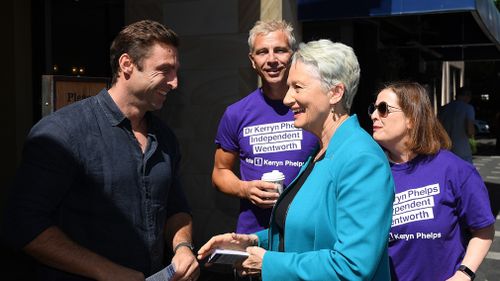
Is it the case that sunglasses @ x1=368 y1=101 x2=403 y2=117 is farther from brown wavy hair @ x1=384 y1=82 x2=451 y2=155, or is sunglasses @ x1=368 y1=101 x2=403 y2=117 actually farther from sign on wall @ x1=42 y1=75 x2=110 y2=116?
sign on wall @ x1=42 y1=75 x2=110 y2=116

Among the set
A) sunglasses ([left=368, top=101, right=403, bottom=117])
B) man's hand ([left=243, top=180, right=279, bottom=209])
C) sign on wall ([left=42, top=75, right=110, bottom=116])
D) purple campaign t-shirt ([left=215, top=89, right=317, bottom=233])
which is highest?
sign on wall ([left=42, top=75, right=110, bottom=116])

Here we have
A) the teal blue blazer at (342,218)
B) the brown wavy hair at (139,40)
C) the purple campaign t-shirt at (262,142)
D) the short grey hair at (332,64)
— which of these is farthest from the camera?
the purple campaign t-shirt at (262,142)

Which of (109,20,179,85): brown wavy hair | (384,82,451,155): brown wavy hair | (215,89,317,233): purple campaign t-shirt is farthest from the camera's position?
(215,89,317,233): purple campaign t-shirt

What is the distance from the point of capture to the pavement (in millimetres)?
6543

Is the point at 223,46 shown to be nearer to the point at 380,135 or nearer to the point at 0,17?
the point at 0,17

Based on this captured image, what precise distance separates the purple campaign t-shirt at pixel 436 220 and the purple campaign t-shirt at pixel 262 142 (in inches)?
29.7

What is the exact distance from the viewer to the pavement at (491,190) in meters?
6.54

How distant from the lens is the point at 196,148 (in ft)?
21.3

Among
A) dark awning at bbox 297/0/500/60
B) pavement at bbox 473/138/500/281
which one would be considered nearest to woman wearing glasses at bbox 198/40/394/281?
dark awning at bbox 297/0/500/60

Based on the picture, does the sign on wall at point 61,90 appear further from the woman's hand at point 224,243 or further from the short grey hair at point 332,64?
the short grey hair at point 332,64

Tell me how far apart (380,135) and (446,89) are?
28902 millimetres

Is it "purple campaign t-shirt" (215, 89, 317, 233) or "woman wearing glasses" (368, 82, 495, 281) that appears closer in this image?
"woman wearing glasses" (368, 82, 495, 281)

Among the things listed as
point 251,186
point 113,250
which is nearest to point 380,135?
point 251,186

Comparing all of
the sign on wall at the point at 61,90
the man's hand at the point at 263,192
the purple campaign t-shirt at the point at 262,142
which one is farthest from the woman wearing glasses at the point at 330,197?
the sign on wall at the point at 61,90
